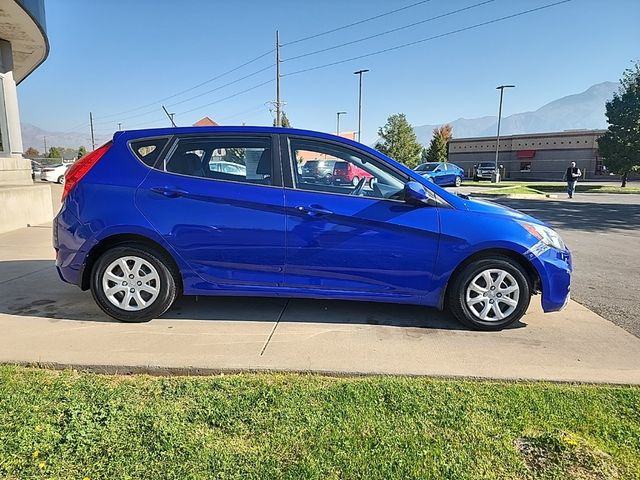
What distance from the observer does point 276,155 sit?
399 centimetres

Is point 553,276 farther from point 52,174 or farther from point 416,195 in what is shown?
point 52,174

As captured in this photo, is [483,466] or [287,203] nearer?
[483,466]

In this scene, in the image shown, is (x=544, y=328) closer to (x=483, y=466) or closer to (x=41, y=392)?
(x=483, y=466)

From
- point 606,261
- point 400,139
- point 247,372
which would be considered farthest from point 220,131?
point 400,139

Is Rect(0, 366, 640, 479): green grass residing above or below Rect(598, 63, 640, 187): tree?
below

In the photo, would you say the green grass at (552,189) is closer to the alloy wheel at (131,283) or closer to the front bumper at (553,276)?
the front bumper at (553,276)

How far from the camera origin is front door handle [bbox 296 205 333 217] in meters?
3.81

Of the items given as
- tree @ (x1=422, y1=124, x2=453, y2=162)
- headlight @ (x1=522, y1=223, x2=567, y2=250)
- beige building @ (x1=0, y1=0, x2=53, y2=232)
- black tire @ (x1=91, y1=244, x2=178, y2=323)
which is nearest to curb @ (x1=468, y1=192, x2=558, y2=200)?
beige building @ (x1=0, y1=0, x2=53, y2=232)

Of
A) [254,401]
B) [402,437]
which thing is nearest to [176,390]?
[254,401]

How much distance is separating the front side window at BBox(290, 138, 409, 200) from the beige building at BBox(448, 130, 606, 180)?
45448 millimetres

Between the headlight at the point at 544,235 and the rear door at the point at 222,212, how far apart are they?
220 centimetres

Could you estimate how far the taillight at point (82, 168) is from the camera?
13.1 ft

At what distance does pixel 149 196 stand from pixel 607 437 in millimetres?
3719

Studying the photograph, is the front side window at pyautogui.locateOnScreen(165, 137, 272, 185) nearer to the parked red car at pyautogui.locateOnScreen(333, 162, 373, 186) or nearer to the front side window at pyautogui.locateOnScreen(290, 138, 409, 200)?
the front side window at pyautogui.locateOnScreen(290, 138, 409, 200)
